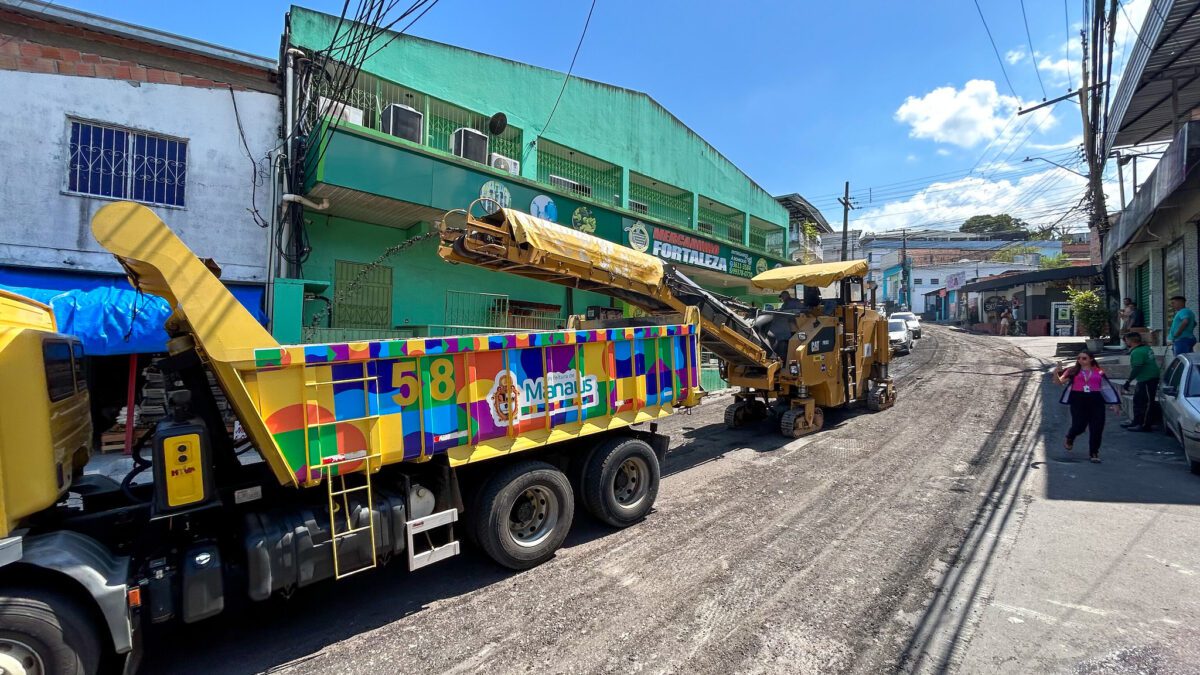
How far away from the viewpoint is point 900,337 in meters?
20.5

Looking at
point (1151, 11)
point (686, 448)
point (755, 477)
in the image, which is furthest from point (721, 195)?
point (755, 477)

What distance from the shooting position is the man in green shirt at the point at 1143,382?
27.3ft

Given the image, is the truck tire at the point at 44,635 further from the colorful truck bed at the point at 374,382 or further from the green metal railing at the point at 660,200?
the green metal railing at the point at 660,200

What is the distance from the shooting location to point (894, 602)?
371cm

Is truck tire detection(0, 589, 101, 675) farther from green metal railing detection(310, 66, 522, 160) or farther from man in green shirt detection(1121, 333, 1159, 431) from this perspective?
man in green shirt detection(1121, 333, 1159, 431)

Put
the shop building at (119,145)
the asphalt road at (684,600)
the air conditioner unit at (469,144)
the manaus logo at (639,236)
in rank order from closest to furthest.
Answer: the asphalt road at (684,600) < the shop building at (119,145) < the air conditioner unit at (469,144) < the manaus logo at (639,236)

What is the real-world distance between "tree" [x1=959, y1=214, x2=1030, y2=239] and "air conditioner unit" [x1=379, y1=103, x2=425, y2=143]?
261 feet

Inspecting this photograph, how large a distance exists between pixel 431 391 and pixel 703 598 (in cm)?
250

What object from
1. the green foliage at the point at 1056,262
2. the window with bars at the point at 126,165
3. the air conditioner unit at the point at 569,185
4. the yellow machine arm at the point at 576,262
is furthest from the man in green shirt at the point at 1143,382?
the green foliage at the point at 1056,262

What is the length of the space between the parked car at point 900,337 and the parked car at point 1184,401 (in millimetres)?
12418

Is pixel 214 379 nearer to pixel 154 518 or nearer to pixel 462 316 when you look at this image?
pixel 154 518

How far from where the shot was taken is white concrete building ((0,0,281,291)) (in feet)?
25.2

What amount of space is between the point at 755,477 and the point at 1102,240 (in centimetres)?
1803

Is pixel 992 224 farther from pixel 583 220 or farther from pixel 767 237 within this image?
pixel 583 220
